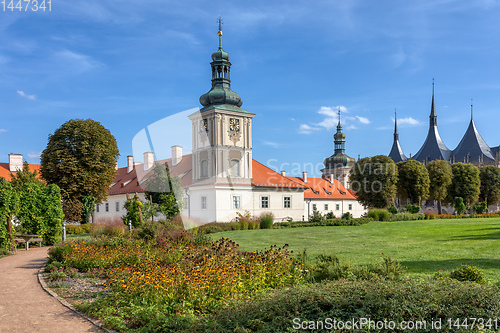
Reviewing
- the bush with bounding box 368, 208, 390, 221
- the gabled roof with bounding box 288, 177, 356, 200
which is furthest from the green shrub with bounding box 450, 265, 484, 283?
the gabled roof with bounding box 288, 177, 356, 200

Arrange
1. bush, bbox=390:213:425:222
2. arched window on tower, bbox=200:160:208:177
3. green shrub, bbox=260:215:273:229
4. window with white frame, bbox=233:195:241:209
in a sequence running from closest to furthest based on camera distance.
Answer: green shrub, bbox=260:215:273:229, window with white frame, bbox=233:195:241:209, bush, bbox=390:213:425:222, arched window on tower, bbox=200:160:208:177

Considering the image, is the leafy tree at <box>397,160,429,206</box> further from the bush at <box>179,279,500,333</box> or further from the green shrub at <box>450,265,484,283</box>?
the bush at <box>179,279,500,333</box>

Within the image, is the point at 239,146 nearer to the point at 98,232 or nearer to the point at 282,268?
the point at 98,232

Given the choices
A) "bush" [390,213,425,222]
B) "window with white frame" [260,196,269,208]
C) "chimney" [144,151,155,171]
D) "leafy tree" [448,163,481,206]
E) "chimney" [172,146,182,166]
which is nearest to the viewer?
"bush" [390,213,425,222]

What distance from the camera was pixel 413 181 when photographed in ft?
166

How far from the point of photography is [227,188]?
124 feet

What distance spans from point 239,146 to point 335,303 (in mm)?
34474

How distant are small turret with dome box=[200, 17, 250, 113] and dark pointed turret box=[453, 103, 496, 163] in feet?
253

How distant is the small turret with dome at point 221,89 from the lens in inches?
1586

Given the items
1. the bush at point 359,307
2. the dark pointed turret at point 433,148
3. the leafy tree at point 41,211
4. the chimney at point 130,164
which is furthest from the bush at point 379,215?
the dark pointed turret at point 433,148

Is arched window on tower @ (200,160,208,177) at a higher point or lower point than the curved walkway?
higher

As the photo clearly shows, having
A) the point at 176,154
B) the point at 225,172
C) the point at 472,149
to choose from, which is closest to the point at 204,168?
the point at 225,172

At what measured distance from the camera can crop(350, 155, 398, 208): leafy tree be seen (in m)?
48.7

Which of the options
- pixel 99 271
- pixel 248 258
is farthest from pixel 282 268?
pixel 99 271
